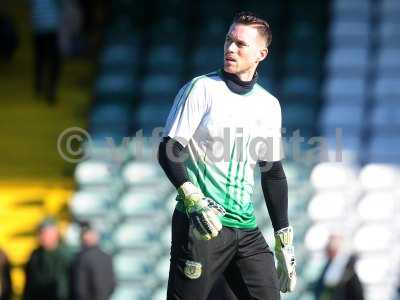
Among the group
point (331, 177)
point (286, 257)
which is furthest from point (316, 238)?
point (286, 257)

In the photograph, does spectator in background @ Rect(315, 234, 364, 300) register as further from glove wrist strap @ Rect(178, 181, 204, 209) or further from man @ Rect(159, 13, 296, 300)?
glove wrist strap @ Rect(178, 181, 204, 209)

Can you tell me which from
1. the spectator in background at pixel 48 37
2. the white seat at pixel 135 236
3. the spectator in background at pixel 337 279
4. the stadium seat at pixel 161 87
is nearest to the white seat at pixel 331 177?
the spectator in background at pixel 337 279

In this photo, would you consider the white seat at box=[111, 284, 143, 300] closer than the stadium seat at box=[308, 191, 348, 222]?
Yes

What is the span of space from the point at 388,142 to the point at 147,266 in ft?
7.85

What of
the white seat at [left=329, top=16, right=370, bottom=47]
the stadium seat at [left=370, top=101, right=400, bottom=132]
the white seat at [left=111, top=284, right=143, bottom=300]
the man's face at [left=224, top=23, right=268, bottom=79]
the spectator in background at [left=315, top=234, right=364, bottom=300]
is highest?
the man's face at [left=224, top=23, right=268, bottom=79]

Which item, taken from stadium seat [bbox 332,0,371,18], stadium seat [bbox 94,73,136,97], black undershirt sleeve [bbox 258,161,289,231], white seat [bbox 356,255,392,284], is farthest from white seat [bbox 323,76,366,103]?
black undershirt sleeve [bbox 258,161,289,231]

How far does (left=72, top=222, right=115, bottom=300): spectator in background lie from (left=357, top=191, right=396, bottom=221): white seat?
2410 millimetres

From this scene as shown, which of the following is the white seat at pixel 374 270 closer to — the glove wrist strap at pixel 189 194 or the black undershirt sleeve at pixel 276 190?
the black undershirt sleeve at pixel 276 190

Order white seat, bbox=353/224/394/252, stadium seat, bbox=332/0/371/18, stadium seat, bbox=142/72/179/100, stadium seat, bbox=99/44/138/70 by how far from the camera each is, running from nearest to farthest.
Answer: white seat, bbox=353/224/394/252, stadium seat, bbox=142/72/179/100, stadium seat, bbox=332/0/371/18, stadium seat, bbox=99/44/138/70

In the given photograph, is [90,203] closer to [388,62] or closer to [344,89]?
[344,89]

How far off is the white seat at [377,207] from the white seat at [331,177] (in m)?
0.21

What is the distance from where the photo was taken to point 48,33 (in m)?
12.4

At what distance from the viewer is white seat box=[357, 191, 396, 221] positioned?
440 inches

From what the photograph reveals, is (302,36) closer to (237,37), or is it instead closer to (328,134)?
(328,134)
